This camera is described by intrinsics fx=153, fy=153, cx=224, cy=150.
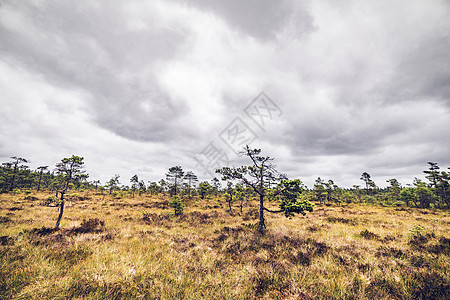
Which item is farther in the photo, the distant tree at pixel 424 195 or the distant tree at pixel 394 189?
the distant tree at pixel 394 189

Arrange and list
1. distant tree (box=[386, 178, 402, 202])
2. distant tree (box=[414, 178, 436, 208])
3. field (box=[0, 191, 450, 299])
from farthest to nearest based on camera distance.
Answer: distant tree (box=[386, 178, 402, 202])
distant tree (box=[414, 178, 436, 208])
field (box=[0, 191, 450, 299])

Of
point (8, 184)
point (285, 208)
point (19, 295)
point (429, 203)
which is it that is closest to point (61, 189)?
point (19, 295)

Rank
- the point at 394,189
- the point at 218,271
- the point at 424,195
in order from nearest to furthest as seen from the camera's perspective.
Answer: the point at 218,271 → the point at 424,195 → the point at 394,189

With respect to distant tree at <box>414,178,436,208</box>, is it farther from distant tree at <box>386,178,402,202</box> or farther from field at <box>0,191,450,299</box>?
field at <box>0,191,450,299</box>

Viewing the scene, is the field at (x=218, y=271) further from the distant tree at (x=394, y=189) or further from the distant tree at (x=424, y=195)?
the distant tree at (x=394, y=189)

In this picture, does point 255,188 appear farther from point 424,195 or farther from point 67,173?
point 424,195

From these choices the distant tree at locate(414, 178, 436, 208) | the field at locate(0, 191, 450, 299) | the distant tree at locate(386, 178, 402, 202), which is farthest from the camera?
the distant tree at locate(386, 178, 402, 202)

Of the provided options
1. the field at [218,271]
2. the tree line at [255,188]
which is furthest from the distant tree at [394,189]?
the field at [218,271]

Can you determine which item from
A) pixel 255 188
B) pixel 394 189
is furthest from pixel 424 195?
pixel 255 188

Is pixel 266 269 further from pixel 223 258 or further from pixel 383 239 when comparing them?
pixel 383 239

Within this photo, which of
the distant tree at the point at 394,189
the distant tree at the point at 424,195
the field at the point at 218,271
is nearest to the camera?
the field at the point at 218,271

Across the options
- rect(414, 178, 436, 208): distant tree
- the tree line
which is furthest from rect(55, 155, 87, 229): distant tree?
rect(414, 178, 436, 208): distant tree

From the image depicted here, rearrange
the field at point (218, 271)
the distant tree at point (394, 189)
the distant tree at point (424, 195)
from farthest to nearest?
the distant tree at point (394, 189) → the distant tree at point (424, 195) → the field at point (218, 271)

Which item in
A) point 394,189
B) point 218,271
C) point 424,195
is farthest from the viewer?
point 394,189
